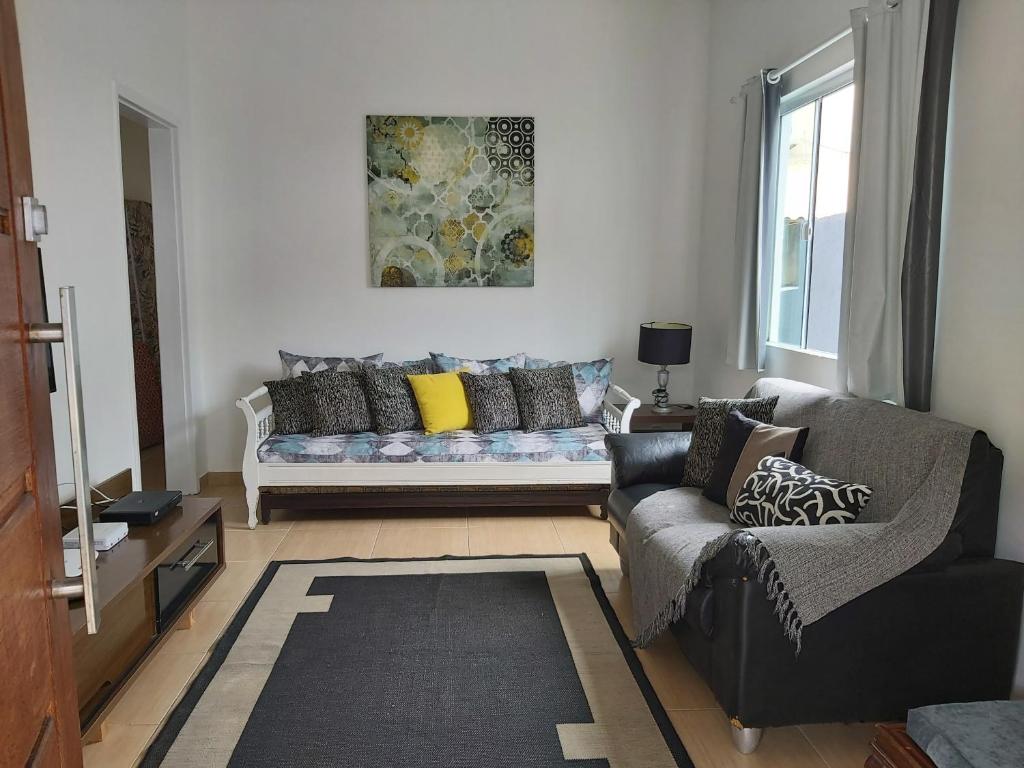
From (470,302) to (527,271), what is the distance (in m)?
0.43

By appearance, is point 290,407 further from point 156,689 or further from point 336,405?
point 156,689

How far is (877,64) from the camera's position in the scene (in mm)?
2877

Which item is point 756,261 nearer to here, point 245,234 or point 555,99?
point 555,99

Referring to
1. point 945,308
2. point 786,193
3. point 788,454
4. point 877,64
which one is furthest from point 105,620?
point 786,193

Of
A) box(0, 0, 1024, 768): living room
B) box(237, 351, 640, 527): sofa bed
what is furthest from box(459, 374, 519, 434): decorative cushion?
box(237, 351, 640, 527): sofa bed

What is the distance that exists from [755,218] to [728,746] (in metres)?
Answer: 2.74

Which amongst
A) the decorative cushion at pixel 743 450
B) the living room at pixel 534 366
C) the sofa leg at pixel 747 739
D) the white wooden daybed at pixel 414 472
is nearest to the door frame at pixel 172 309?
the living room at pixel 534 366

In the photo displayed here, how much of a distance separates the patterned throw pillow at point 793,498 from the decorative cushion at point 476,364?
7.47 feet

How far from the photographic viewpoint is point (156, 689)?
2541 millimetres

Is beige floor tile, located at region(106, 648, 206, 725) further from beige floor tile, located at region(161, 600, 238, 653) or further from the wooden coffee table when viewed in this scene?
the wooden coffee table

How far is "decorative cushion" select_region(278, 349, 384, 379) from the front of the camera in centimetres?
473

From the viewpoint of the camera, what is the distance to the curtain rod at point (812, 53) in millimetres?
3232

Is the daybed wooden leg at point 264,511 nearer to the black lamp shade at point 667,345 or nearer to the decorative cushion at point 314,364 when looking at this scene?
the decorative cushion at point 314,364

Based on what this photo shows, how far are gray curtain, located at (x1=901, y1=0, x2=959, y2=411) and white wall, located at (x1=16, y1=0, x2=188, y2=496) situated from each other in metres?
3.12
